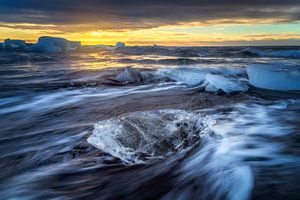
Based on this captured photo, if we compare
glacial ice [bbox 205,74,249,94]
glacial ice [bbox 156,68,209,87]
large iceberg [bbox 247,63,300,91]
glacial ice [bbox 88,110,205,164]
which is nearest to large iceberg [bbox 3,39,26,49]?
glacial ice [bbox 156,68,209,87]

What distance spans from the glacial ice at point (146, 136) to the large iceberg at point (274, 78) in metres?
6.55

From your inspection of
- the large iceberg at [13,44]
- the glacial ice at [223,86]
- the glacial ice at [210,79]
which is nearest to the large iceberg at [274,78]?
the glacial ice at [210,79]

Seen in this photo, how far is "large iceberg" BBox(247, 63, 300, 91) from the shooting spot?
10.8 m

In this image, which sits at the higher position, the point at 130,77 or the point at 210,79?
the point at 210,79

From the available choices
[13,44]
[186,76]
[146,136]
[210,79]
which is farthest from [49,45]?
[146,136]

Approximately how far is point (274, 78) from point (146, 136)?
8078mm

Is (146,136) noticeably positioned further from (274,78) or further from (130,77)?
(130,77)

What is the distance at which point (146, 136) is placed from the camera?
14.9 ft

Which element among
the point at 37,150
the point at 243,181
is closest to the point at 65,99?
the point at 37,150

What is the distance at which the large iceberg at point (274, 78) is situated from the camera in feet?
35.3

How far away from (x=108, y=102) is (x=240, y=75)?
8.11 m

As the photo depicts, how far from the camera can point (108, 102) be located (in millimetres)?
8742

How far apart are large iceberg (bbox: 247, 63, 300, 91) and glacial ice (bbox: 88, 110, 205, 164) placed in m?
6.55

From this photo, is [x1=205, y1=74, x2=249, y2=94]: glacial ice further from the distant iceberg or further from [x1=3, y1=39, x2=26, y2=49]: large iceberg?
[x1=3, y1=39, x2=26, y2=49]: large iceberg
